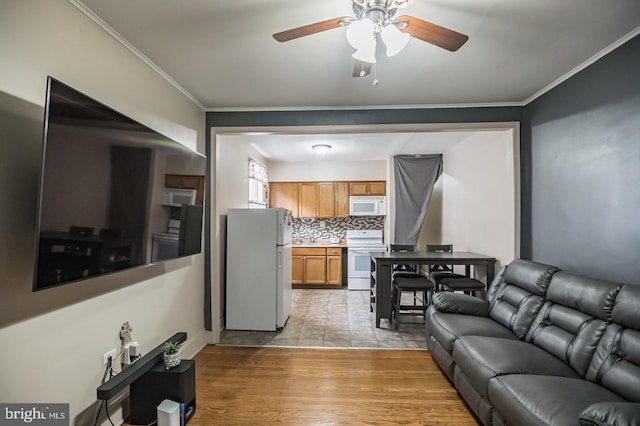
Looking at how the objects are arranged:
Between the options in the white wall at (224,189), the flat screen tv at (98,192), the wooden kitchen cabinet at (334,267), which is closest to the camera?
the flat screen tv at (98,192)

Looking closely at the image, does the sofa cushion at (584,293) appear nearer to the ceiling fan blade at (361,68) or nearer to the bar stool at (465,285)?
the bar stool at (465,285)

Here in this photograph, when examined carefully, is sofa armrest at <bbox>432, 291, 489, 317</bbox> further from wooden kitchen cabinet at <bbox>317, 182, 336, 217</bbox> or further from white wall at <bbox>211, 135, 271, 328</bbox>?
wooden kitchen cabinet at <bbox>317, 182, 336, 217</bbox>

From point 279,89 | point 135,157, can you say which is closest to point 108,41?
point 135,157

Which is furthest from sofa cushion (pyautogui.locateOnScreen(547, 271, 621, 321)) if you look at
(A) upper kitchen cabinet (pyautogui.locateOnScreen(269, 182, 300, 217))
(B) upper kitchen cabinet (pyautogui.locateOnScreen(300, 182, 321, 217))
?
(A) upper kitchen cabinet (pyautogui.locateOnScreen(269, 182, 300, 217))

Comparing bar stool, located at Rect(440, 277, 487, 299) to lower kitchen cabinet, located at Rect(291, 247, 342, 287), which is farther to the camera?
lower kitchen cabinet, located at Rect(291, 247, 342, 287)

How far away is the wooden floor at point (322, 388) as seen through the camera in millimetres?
2039

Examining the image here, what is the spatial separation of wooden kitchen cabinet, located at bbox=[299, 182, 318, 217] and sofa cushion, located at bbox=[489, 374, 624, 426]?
15.3 feet

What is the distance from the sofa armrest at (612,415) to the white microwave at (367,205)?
191 inches

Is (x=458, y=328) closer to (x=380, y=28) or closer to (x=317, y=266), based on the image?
(x=380, y=28)

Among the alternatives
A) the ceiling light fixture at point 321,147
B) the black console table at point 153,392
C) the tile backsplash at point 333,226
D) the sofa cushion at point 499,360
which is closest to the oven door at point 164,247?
the black console table at point 153,392

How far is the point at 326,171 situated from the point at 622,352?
201 inches

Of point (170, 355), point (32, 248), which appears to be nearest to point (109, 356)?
point (170, 355)

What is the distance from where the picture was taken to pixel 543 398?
1.42m

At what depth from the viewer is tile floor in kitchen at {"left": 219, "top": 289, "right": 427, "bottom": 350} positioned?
3.26m
